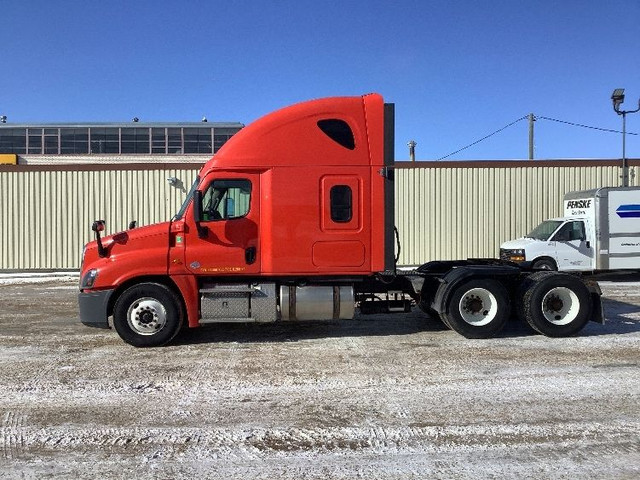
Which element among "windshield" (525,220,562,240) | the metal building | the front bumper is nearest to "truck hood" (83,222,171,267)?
the front bumper

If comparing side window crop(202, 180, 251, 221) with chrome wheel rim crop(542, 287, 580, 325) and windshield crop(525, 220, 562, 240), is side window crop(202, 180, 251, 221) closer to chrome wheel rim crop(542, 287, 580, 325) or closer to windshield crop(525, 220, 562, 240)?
chrome wheel rim crop(542, 287, 580, 325)

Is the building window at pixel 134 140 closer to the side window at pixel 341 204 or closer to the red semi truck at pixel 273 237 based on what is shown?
the red semi truck at pixel 273 237

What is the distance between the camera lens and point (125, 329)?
6.53 m

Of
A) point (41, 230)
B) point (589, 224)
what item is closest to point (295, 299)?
point (589, 224)

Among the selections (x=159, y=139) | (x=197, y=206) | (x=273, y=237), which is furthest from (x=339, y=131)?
(x=159, y=139)

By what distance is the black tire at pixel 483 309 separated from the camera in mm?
6914

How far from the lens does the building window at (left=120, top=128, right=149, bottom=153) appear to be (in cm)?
3384

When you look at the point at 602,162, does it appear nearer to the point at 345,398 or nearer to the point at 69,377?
the point at 345,398

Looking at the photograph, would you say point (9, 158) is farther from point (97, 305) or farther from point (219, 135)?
point (97, 305)

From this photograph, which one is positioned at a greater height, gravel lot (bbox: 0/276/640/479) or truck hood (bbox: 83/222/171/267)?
truck hood (bbox: 83/222/171/267)

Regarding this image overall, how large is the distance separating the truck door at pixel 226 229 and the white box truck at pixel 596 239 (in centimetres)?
911

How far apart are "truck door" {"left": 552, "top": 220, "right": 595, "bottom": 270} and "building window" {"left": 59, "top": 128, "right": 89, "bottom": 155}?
31.7 meters

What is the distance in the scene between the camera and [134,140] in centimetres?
3397

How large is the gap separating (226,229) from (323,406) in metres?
3.16
